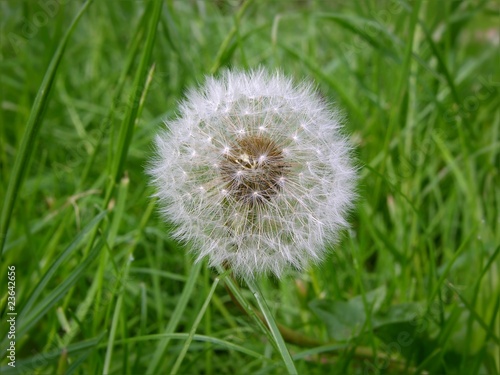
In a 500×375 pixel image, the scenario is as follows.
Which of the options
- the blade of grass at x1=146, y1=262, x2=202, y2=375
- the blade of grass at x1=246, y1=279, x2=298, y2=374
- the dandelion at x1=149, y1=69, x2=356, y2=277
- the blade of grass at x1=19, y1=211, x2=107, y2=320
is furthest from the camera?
the blade of grass at x1=146, y1=262, x2=202, y2=375

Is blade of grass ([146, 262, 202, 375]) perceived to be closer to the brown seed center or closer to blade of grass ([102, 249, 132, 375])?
blade of grass ([102, 249, 132, 375])

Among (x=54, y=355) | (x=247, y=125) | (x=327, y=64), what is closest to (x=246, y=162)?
(x=247, y=125)

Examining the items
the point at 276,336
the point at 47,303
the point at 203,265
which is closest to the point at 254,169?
the point at 276,336

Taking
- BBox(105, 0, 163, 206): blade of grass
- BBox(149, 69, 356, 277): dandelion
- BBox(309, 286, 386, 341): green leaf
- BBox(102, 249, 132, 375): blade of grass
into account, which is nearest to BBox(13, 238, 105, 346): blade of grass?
BBox(102, 249, 132, 375): blade of grass

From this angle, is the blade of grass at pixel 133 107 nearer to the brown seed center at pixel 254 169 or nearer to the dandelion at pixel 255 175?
the dandelion at pixel 255 175

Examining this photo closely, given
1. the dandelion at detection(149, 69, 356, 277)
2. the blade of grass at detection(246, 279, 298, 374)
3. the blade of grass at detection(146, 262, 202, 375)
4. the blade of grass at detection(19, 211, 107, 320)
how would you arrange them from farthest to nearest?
1. the blade of grass at detection(146, 262, 202, 375)
2. the blade of grass at detection(19, 211, 107, 320)
3. the dandelion at detection(149, 69, 356, 277)
4. the blade of grass at detection(246, 279, 298, 374)
